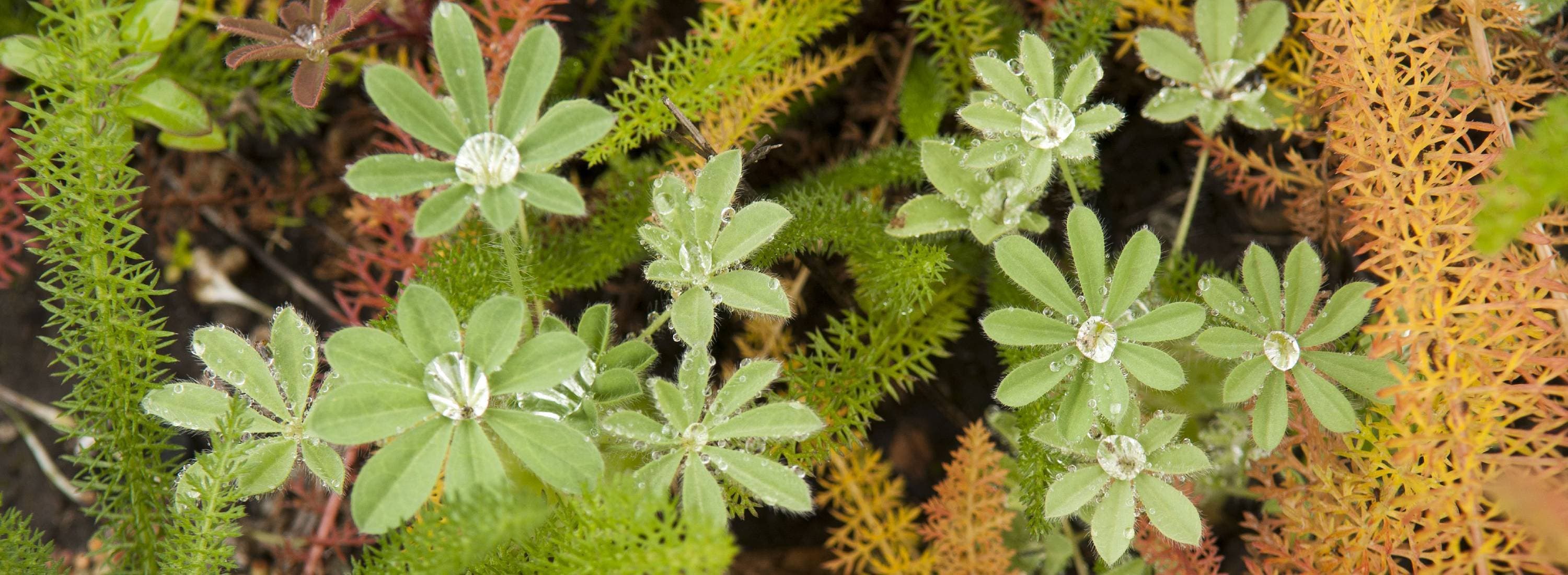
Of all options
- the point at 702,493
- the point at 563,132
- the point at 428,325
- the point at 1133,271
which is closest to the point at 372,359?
the point at 428,325

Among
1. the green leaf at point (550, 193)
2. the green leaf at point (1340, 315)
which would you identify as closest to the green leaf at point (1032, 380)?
the green leaf at point (1340, 315)

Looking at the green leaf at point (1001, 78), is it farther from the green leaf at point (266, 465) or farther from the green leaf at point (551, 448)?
the green leaf at point (266, 465)

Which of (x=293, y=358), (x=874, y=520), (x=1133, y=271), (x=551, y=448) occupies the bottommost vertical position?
(x=874, y=520)

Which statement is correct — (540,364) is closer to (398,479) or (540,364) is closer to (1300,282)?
(398,479)

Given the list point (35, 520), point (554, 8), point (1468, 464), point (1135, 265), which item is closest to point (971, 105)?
point (1135, 265)

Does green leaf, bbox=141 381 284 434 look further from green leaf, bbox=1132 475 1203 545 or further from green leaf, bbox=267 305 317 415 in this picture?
green leaf, bbox=1132 475 1203 545

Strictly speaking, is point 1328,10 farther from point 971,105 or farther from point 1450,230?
point 971,105
